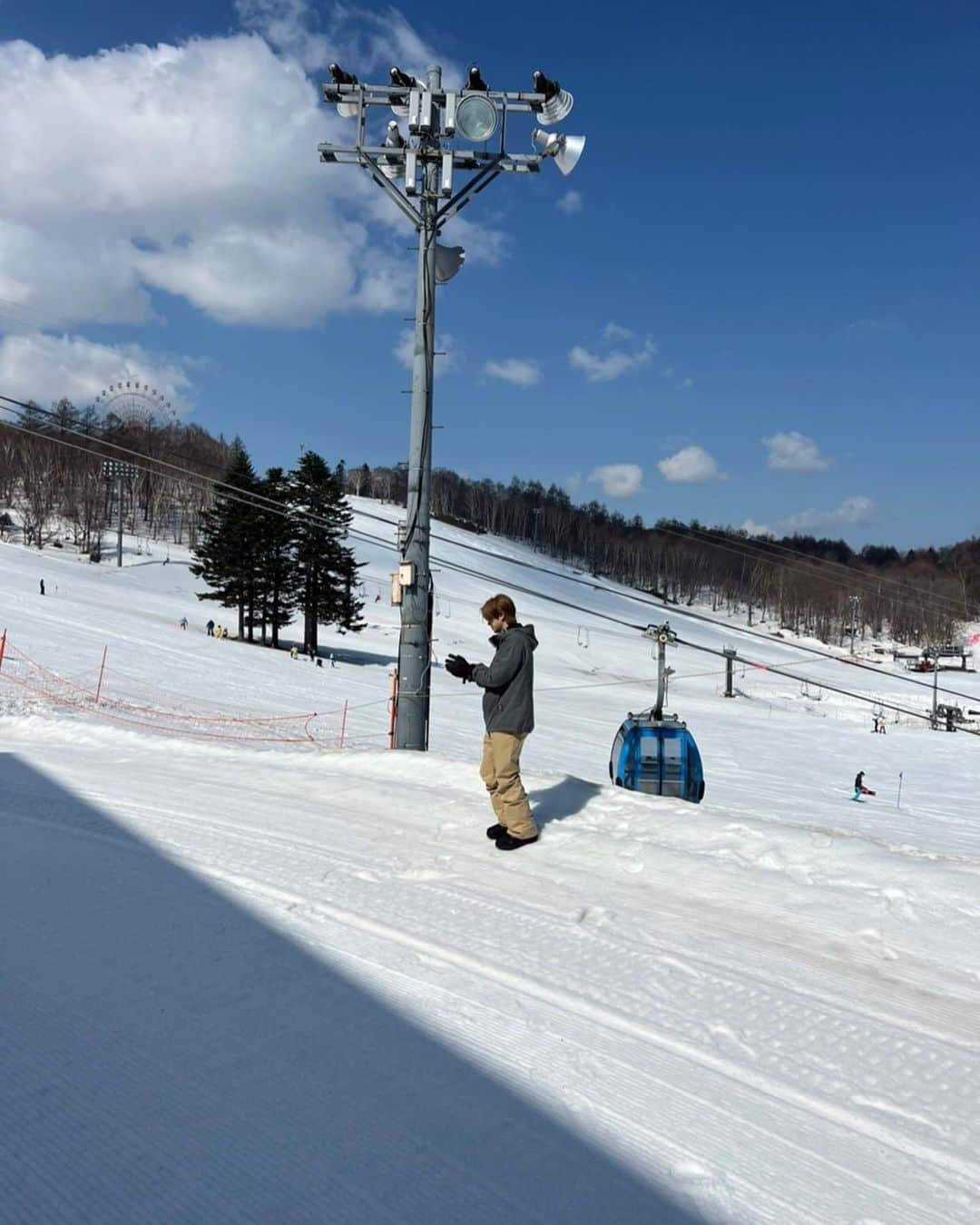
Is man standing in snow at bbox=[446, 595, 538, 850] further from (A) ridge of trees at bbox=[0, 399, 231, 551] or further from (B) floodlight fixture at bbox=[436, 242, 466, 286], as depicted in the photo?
(A) ridge of trees at bbox=[0, 399, 231, 551]

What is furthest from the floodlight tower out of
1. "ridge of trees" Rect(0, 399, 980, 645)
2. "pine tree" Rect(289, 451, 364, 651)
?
"pine tree" Rect(289, 451, 364, 651)

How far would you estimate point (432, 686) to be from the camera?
3741 cm

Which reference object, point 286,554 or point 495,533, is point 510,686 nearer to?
point 286,554

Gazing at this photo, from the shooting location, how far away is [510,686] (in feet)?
20.0

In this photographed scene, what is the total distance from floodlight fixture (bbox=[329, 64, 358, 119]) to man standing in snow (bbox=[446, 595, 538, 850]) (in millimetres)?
9254

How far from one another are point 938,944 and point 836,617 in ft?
476

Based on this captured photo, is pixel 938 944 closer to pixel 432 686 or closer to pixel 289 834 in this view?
pixel 289 834

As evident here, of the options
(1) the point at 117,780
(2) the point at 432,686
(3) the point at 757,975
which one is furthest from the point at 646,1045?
(2) the point at 432,686

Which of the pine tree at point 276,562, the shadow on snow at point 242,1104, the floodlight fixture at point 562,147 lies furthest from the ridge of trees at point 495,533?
the shadow on snow at point 242,1104

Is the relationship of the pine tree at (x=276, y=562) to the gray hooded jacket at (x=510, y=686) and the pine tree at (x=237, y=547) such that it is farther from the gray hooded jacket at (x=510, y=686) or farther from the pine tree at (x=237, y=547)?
the gray hooded jacket at (x=510, y=686)

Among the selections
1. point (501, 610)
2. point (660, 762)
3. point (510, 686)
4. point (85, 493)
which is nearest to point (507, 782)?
point (510, 686)

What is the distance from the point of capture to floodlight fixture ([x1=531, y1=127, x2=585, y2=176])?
11.8m

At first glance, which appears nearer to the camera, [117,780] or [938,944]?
[938,944]

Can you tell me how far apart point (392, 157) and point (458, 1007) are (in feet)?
37.7
